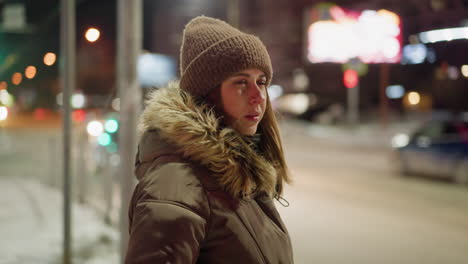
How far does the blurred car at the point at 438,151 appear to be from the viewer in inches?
468

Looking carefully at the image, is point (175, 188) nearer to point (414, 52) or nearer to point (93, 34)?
point (93, 34)

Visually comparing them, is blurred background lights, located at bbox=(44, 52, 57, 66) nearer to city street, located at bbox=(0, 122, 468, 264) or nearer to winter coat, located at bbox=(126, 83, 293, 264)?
city street, located at bbox=(0, 122, 468, 264)

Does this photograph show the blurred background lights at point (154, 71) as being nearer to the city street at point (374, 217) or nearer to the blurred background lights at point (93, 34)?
the city street at point (374, 217)

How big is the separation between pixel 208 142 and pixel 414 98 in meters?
40.5

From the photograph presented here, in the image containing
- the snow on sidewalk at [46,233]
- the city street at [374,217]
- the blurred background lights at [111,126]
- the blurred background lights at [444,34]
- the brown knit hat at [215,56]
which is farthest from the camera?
the blurred background lights at [444,34]

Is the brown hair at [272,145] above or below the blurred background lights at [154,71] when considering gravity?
above

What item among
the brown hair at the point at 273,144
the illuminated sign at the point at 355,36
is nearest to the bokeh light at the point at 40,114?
the illuminated sign at the point at 355,36

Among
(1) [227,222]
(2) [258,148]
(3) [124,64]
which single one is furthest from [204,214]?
(3) [124,64]

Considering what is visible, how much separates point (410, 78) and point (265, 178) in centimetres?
4254

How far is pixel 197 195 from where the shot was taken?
4.82 feet

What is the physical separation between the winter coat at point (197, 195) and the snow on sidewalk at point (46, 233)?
3926 millimetres

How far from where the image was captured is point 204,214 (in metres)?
1.45

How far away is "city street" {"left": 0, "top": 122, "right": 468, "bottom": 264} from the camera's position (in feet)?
20.9

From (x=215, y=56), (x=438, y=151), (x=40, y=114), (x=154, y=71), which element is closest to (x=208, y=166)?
(x=215, y=56)
